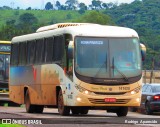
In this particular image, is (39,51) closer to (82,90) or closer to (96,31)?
(96,31)

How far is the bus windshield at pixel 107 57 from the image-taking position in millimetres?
26312

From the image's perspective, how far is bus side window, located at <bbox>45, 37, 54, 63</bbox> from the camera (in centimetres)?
2862

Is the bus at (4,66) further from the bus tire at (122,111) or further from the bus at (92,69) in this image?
the bus tire at (122,111)

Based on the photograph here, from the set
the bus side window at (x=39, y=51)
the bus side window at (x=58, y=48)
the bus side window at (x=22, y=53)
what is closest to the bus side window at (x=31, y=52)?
the bus side window at (x=39, y=51)

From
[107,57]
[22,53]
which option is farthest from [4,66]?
[107,57]

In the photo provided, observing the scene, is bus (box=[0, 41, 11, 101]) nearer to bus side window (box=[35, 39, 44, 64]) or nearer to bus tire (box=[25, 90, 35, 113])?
bus tire (box=[25, 90, 35, 113])

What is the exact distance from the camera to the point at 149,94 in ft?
114

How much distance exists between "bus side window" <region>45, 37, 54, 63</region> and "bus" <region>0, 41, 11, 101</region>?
1371 cm

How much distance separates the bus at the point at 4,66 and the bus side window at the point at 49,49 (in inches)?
540

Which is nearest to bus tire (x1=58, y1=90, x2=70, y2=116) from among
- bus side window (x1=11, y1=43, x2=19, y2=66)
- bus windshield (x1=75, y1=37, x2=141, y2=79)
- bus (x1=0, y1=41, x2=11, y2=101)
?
bus windshield (x1=75, y1=37, x2=141, y2=79)

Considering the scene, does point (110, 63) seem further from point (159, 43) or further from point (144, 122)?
point (159, 43)

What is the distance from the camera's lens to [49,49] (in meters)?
28.8

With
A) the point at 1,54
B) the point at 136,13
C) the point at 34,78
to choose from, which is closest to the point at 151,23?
the point at 136,13

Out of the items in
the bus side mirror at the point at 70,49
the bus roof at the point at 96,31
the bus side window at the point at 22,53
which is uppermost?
the bus roof at the point at 96,31
